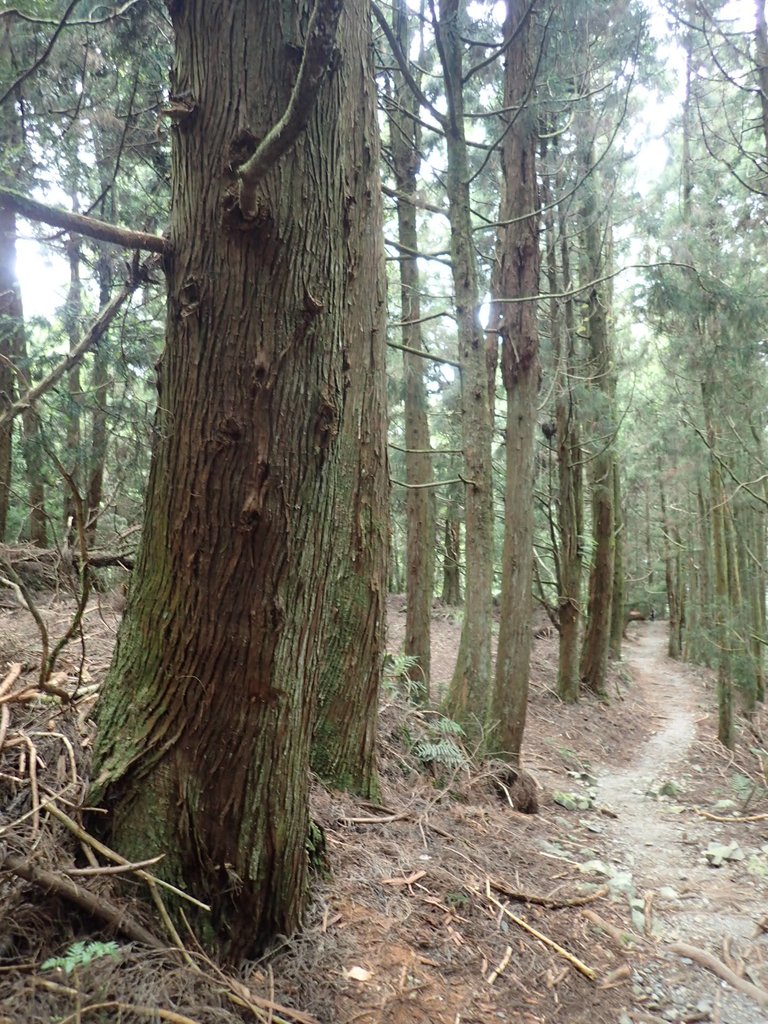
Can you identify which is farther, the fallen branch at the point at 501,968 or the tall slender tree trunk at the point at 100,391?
the tall slender tree trunk at the point at 100,391

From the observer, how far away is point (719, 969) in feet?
11.5

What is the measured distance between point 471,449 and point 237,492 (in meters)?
4.77

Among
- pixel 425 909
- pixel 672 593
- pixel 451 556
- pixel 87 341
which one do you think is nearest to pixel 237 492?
pixel 87 341

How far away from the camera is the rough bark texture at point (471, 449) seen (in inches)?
265

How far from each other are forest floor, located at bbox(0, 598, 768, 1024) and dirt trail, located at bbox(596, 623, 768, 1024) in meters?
0.02

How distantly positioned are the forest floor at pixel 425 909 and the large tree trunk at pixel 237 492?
0.82 ft

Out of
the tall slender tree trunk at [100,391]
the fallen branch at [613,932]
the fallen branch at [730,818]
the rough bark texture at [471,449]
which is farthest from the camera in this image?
the rough bark texture at [471,449]

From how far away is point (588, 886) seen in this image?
434 cm

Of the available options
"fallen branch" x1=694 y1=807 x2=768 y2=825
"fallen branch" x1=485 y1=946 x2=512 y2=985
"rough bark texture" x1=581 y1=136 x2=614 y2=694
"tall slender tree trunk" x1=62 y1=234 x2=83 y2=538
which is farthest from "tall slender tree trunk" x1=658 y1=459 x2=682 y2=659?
"fallen branch" x1=485 y1=946 x2=512 y2=985

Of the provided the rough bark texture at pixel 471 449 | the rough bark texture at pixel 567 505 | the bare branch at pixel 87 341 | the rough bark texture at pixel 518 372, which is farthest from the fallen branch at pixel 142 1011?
the rough bark texture at pixel 567 505

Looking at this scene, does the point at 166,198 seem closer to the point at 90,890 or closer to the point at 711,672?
the point at 90,890

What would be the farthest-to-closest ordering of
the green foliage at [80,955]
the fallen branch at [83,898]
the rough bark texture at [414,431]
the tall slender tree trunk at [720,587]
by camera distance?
1. the tall slender tree trunk at [720,587]
2. the rough bark texture at [414,431]
3. the fallen branch at [83,898]
4. the green foliage at [80,955]

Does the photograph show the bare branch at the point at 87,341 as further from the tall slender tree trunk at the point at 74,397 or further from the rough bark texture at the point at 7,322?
the tall slender tree trunk at the point at 74,397

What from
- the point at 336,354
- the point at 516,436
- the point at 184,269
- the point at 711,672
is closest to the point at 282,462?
the point at 336,354
